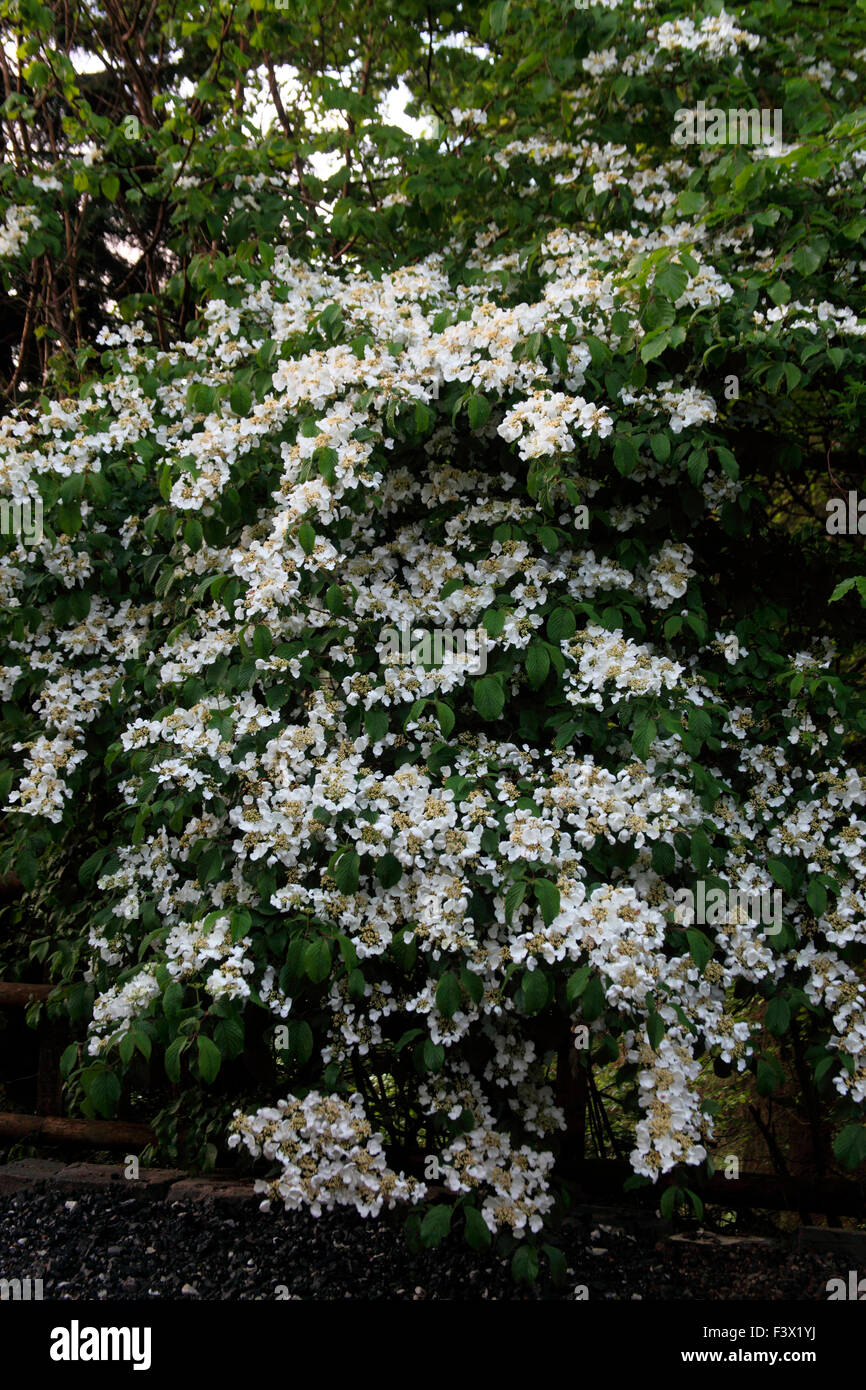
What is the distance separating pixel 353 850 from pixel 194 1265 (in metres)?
1.51

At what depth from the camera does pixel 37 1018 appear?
332 centimetres

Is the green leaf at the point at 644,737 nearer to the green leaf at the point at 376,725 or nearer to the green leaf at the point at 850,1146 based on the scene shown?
the green leaf at the point at 376,725

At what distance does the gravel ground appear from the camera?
278cm

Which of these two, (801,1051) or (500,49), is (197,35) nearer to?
(500,49)

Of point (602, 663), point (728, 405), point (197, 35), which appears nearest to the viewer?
point (602, 663)

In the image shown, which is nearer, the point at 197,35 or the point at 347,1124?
the point at 347,1124

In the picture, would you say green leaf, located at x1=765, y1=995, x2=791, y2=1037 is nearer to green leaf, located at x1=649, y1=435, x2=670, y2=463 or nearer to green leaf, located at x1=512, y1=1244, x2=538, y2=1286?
green leaf, located at x1=512, y1=1244, x2=538, y2=1286
